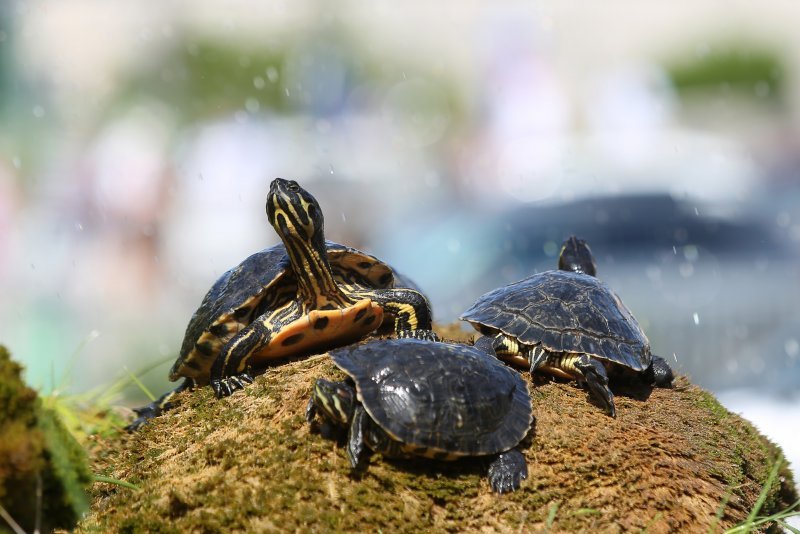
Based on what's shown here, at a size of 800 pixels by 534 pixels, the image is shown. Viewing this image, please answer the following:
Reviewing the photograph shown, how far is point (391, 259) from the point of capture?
15719 millimetres

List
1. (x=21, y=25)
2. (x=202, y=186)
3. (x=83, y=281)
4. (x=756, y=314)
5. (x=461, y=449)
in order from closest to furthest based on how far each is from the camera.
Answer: (x=461, y=449) → (x=756, y=314) → (x=83, y=281) → (x=202, y=186) → (x=21, y=25)

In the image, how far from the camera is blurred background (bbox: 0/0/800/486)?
1267 cm

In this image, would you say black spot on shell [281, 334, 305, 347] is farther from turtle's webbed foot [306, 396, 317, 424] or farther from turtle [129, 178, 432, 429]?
turtle's webbed foot [306, 396, 317, 424]

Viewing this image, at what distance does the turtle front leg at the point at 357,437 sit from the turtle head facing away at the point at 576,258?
213cm

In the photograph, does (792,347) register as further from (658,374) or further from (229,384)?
(229,384)

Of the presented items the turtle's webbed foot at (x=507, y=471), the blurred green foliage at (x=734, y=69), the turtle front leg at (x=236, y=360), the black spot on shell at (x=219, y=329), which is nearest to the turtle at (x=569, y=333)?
the turtle's webbed foot at (x=507, y=471)

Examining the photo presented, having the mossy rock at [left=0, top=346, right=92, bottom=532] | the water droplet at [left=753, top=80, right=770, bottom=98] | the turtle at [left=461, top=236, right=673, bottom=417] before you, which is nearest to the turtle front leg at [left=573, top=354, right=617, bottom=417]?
the turtle at [left=461, top=236, right=673, bottom=417]

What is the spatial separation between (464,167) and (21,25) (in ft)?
42.2

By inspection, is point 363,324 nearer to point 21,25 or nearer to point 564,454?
point 564,454

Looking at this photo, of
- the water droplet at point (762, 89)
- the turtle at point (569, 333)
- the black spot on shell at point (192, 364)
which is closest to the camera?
the turtle at point (569, 333)

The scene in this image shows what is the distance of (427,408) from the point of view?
263 centimetres

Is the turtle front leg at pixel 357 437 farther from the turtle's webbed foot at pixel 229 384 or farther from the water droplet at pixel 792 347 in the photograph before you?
the water droplet at pixel 792 347

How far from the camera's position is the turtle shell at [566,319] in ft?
10.7

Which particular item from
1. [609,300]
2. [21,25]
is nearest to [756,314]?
[609,300]
